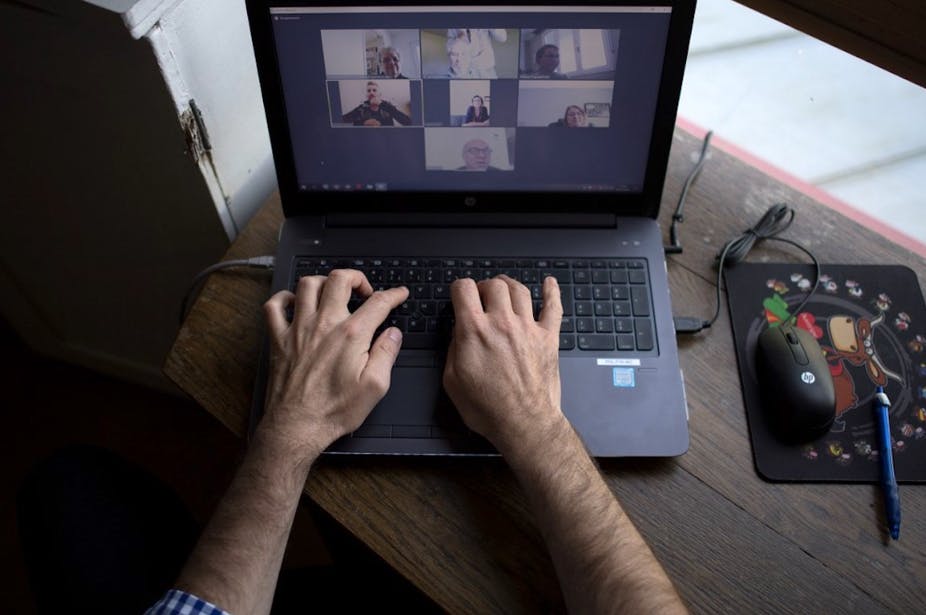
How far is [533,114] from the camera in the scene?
850mm

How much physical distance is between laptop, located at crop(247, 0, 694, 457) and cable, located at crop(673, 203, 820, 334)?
4 centimetres

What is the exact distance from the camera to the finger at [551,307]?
0.84 m

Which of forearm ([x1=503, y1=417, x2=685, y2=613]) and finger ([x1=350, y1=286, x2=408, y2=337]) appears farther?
finger ([x1=350, y1=286, x2=408, y2=337])

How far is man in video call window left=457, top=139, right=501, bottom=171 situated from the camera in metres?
0.88

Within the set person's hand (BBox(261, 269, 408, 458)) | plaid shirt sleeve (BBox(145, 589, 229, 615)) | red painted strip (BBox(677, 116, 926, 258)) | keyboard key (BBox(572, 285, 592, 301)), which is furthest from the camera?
red painted strip (BBox(677, 116, 926, 258))

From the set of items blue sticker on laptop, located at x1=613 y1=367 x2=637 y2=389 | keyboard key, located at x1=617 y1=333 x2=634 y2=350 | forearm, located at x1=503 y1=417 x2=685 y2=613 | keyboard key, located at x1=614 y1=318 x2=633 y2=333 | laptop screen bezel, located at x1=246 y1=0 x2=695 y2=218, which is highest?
laptop screen bezel, located at x1=246 y1=0 x2=695 y2=218

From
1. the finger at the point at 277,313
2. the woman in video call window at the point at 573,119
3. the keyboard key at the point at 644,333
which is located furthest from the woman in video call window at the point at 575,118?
the finger at the point at 277,313

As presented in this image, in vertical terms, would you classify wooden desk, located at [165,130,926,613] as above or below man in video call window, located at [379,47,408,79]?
below

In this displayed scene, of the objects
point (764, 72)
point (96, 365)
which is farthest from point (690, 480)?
point (96, 365)

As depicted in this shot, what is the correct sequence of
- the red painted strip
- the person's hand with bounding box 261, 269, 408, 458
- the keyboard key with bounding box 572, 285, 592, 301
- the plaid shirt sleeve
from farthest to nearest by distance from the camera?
the red painted strip < the keyboard key with bounding box 572, 285, 592, 301 < the person's hand with bounding box 261, 269, 408, 458 < the plaid shirt sleeve

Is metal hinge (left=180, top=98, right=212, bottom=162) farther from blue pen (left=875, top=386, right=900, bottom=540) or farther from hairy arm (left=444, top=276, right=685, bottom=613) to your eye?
blue pen (left=875, top=386, right=900, bottom=540)

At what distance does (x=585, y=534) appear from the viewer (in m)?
0.71

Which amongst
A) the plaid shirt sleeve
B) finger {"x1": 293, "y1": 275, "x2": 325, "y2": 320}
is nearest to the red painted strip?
finger {"x1": 293, "y1": 275, "x2": 325, "y2": 320}

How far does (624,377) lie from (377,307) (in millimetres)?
274
